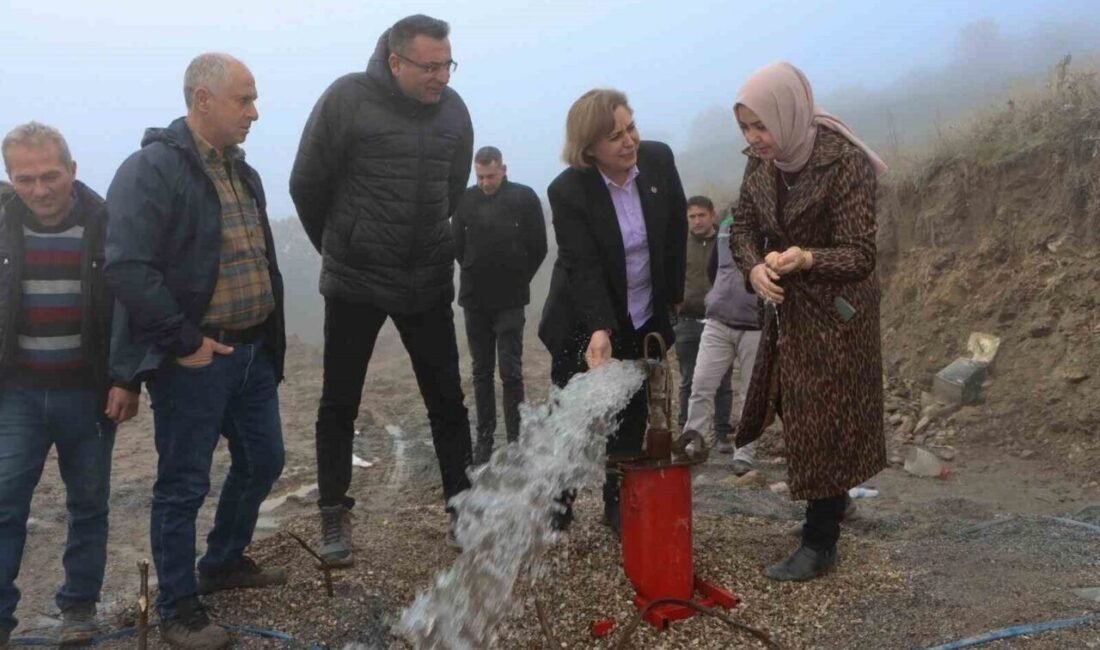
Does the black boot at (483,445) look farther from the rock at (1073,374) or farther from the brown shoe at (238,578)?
the rock at (1073,374)

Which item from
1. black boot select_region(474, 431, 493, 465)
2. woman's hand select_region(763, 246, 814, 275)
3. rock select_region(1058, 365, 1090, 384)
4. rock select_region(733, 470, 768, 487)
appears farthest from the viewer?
rock select_region(1058, 365, 1090, 384)

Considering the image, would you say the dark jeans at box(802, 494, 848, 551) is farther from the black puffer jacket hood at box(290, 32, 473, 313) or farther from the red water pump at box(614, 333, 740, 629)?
the black puffer jacket hood at box(290, 32, 473, 313)

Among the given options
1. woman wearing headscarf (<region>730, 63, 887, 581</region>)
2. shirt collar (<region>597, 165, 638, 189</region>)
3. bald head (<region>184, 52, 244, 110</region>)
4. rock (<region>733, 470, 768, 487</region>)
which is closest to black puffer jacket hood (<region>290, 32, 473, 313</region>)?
bald head (<region>184, 52, 244, 110</region>)

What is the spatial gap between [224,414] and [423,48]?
5.06ft

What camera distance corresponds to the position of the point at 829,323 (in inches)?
127

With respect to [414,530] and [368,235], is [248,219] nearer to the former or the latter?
[368,235]

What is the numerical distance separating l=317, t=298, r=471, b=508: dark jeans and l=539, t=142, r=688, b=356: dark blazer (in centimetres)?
45

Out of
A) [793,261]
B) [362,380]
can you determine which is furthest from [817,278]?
[362,380]

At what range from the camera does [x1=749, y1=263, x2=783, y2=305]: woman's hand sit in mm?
3188

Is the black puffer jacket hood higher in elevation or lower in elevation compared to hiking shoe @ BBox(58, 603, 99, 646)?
higher

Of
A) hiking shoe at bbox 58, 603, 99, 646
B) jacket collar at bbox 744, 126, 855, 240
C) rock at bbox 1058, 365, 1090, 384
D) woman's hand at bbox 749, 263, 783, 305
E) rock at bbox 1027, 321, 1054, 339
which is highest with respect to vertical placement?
jacket collar at bbox 744, 126, 855, 240

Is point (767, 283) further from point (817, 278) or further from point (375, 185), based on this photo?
point (375, 185)

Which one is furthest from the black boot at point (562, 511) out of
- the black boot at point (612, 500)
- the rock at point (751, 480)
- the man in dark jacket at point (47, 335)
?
the rock at point (751, 480)

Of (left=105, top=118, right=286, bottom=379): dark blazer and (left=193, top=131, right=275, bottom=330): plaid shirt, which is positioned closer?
(left=105, top=118, right=286, bottom=379): dark blazer
